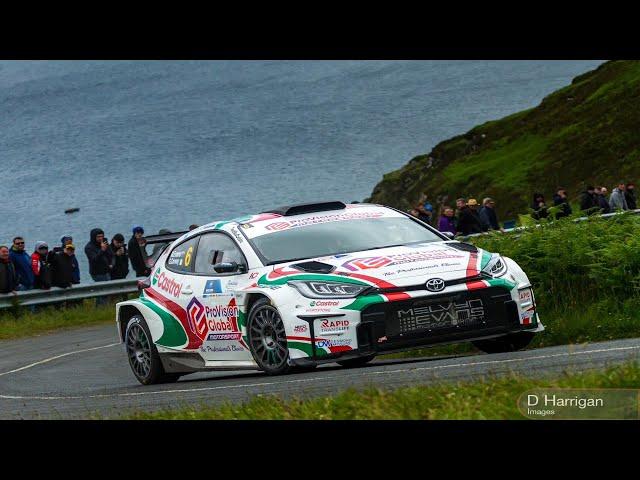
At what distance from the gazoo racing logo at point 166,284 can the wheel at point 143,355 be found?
406 mm

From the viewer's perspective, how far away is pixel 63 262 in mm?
26406

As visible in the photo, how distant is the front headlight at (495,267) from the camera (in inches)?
490

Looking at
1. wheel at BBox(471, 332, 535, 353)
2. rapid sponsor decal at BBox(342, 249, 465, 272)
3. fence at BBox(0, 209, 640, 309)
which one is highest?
rapid sponsor decal at BBox(342, 249, 465, 272)

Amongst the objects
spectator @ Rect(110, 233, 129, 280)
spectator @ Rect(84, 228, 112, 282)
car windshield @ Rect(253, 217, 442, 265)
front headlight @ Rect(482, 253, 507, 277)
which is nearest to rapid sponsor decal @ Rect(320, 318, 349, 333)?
car windshield @ Rect(253, 217, 442, 265)

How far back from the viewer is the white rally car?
39.2ft

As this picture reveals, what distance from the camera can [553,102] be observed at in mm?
113875

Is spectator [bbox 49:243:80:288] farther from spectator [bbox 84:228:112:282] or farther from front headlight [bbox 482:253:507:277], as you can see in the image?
front headlight [bbox 482:253:507:277]

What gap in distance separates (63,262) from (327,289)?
49.7ft

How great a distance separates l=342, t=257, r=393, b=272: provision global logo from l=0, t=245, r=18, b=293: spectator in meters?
13.7

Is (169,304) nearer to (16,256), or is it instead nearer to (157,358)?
(157,358)

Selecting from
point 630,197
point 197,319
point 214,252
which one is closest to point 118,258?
point 630,197

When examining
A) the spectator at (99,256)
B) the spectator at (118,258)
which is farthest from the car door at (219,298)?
the spectator at (118,258)

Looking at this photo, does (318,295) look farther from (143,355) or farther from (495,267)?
(143,355)
